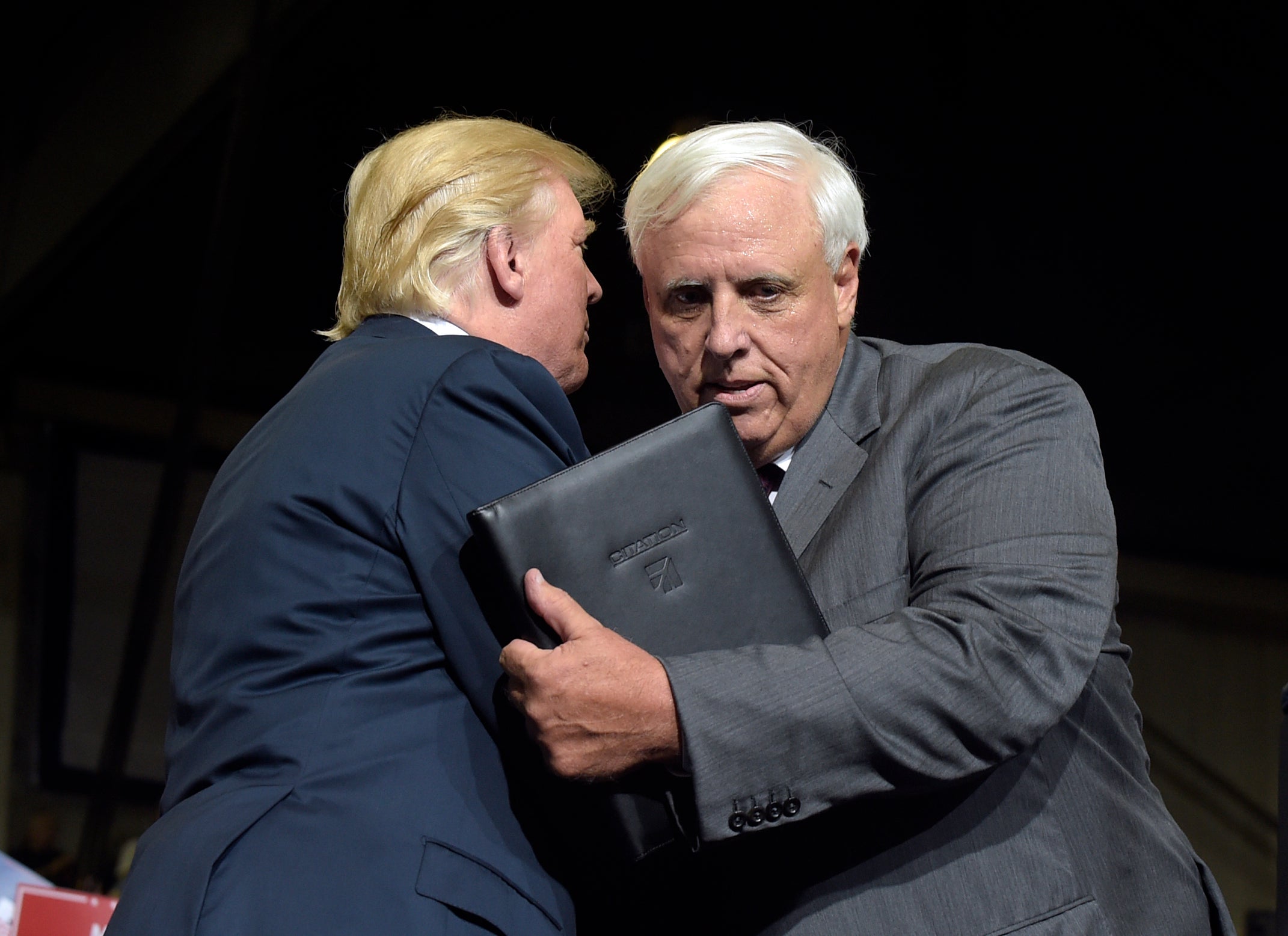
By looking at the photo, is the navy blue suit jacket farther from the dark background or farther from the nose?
the dark background

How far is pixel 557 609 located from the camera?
1249 millimetres

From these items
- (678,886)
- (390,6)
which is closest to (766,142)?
(678,886)

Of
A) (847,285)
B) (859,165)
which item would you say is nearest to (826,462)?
(847,285)

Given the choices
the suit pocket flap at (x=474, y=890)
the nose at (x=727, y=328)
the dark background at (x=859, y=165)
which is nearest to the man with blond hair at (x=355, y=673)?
the suit pocket flap at (x=474, y=890)

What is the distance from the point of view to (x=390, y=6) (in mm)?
5543

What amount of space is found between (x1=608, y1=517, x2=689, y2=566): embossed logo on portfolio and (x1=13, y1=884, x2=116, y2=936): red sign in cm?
125

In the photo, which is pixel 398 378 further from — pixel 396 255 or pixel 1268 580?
pixel 1268 580

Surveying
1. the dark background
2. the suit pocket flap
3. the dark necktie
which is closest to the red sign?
the suit pocket flap

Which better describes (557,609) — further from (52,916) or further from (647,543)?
(52,916)

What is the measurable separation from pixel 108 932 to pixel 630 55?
5.72m

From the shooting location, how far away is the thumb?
1.25 m

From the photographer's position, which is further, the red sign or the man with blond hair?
the red sign

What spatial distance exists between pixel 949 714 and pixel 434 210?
84 centimetres

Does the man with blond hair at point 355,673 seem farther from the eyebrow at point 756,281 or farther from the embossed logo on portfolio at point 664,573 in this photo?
the eyebrow at point 756,281
